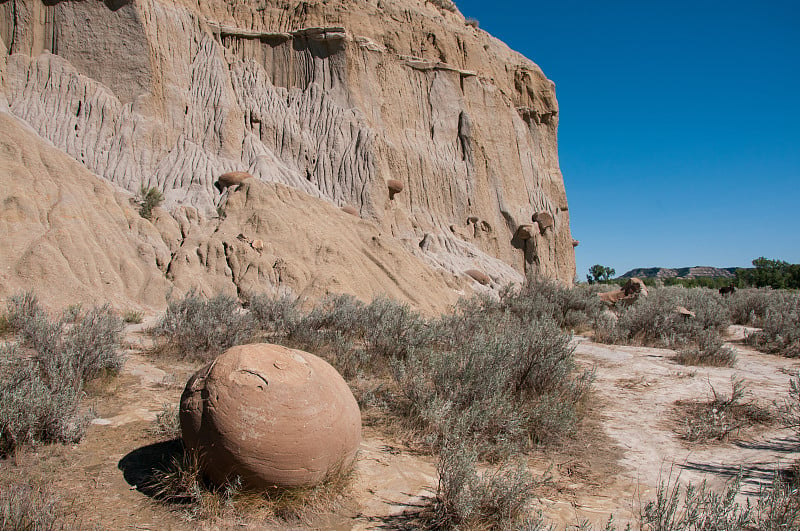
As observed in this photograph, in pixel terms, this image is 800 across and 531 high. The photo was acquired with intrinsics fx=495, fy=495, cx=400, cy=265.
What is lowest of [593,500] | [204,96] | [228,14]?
[593,500]

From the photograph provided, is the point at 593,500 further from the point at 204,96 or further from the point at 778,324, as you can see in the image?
the point at 204,96

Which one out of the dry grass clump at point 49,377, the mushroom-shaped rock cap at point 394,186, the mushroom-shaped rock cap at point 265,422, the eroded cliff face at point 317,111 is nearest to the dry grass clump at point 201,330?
the dry grass clump at point 49,377

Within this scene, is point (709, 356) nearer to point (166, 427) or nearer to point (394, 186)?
point (166, 427)

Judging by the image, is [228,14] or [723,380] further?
Result: [228,14]

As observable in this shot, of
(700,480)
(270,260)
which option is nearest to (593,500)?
(700,480)

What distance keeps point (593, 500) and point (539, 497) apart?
442 mm

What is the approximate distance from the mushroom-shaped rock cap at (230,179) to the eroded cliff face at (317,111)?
1.58 ft

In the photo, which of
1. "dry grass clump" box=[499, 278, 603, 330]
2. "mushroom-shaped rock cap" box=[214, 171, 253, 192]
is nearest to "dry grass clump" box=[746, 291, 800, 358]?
"dry grass clump" box=[499, 278, 603, 330]

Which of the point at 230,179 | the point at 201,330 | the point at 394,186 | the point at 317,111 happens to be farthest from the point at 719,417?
the point at 317,111

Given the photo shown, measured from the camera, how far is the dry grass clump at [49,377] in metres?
3.76

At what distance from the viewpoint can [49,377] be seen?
4.89 meters

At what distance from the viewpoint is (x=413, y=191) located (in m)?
25.0

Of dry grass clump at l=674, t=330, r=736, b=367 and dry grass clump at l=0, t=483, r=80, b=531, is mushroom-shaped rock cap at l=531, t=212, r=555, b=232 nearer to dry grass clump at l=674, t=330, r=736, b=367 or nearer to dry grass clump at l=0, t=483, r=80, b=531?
dry grass clump at l=674, t=330, r=736, b=367

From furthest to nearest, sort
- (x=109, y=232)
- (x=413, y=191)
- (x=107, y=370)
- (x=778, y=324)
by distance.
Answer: (x=413, y=191) → (x=109, y=232) → (x=778, y=324) → (x=107, y=370)
